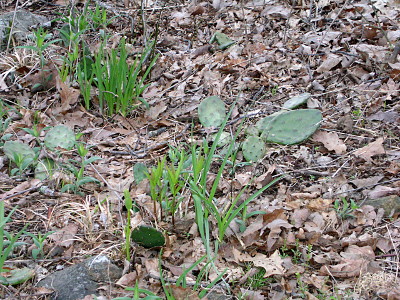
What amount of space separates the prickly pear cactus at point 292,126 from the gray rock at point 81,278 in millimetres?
1331

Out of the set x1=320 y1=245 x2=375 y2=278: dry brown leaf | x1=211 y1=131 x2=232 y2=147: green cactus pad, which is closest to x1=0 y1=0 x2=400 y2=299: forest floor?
x1=320 y1=245 x2=375 y2=278: dry brown leaf

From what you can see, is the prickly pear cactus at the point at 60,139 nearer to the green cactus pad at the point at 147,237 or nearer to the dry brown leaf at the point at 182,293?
the green cactus pad at the point at 147,237

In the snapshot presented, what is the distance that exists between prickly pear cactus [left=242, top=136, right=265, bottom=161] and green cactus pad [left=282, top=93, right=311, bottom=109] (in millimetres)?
478

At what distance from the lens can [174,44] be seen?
4406 mm

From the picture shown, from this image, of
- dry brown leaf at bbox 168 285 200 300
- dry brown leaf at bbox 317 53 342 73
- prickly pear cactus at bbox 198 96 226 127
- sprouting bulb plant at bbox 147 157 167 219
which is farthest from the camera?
dry brown leaf at bbox 317 53 342 73

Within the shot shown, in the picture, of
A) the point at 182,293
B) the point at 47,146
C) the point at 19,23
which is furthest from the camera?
the point at 19,23

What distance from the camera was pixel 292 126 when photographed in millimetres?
3016

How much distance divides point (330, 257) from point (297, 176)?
67 centimetres

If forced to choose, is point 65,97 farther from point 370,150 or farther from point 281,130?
point 370,150

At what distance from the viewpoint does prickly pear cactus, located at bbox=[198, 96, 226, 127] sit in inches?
125

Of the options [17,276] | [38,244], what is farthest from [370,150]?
[17,276]

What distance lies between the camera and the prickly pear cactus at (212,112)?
3.17 m

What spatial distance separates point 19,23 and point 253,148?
271cm

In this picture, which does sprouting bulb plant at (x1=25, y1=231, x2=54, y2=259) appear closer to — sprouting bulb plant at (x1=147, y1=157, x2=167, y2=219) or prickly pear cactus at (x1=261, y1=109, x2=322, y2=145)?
sprouting bulb plant at (x1=147, y1=157, x2=167, y2=219)
